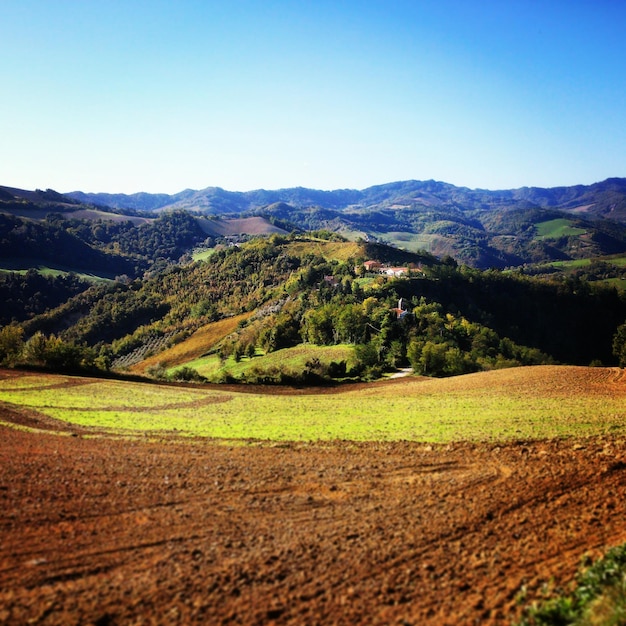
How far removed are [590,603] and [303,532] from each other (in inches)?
241

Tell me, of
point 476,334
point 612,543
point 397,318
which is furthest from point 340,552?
point 476,334

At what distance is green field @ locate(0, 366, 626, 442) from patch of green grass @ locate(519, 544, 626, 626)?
9490 millimetres

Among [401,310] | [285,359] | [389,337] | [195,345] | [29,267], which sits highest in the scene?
[29,267]

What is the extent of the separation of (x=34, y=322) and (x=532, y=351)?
433ft

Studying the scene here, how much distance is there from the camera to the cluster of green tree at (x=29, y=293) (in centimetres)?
14712

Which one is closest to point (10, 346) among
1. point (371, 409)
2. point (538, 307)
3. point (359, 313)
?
point (371, 409)

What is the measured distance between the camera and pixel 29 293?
15662 centimetres

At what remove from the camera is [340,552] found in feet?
34.7

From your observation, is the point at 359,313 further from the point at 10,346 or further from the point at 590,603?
the point at 590,603

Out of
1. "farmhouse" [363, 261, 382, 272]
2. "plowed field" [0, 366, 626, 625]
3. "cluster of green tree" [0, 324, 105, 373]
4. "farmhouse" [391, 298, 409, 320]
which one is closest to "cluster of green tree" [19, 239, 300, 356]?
"farmhouse" [363, 261, 382, 272]

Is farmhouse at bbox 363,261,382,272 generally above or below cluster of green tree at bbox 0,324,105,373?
above

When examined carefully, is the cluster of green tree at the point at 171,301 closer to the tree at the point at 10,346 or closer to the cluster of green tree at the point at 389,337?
the cluster of green tree at the point at 389,337

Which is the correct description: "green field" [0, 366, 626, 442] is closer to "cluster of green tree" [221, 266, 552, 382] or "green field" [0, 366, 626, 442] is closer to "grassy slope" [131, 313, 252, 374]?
"cluster of green tree" [221, 266, 552, 382]

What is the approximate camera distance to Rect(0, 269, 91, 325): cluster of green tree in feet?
483
